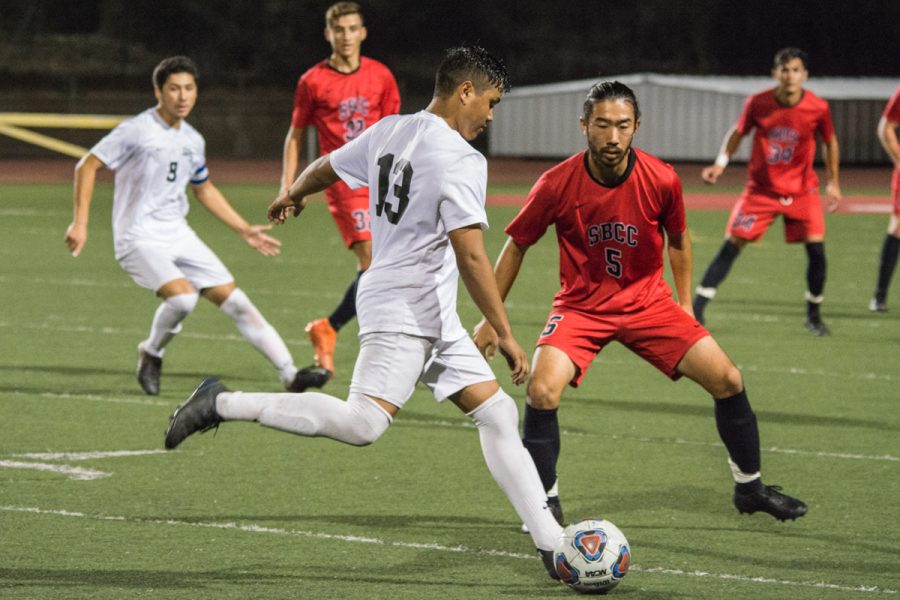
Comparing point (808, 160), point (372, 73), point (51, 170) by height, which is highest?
point (372, 73)

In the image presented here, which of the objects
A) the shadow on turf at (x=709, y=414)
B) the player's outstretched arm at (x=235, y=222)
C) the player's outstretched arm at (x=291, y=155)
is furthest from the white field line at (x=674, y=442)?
the player's outstretched arm at (x=291, y=155)

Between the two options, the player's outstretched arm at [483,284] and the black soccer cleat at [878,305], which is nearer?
the player's outstretched arm at [483,284]

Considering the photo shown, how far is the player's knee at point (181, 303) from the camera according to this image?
9242 mm

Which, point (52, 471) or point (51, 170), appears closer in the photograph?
point (52, 471)

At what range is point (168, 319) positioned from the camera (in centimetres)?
933

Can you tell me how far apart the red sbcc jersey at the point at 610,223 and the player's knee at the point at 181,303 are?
3.60 meters

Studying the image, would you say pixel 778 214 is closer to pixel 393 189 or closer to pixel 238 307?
pixel 238 307

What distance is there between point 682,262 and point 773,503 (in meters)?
1.05

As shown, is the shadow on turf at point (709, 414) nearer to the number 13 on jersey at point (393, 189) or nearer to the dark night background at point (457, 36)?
the number 13 on jersey at point (393, 189)

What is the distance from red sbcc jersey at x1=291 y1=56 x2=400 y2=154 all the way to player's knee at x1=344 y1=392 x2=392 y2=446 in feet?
16.8

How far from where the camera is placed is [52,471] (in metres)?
7.17

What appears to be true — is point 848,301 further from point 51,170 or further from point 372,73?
point 51,170

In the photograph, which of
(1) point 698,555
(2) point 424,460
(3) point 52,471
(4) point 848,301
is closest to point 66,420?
(3) point 52,471

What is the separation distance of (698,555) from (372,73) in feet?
17.7
